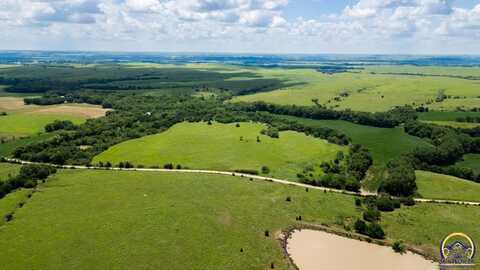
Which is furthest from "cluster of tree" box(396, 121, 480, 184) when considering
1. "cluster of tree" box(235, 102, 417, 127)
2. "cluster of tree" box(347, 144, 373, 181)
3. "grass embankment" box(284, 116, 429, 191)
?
"cluster of tree" box(235, 102, 417, 127)

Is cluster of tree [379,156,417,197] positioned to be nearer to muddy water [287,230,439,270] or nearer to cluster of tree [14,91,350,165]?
muddy water [287,230,439,270]

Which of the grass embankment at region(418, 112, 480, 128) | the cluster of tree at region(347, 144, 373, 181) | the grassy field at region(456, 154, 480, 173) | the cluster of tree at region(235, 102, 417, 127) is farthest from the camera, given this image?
the cluster of tree at region(235, 102, 417, 127)

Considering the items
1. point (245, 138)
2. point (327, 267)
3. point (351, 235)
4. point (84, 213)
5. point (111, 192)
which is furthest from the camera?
point (245, 138)

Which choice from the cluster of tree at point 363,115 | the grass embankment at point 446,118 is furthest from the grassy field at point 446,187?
the cluster of tree at point 363,115

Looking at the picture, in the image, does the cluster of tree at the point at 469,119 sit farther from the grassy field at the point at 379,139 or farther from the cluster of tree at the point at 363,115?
the grassy field at the point at 379,139

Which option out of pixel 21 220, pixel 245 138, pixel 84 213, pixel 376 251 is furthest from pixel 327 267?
pixel 245 138

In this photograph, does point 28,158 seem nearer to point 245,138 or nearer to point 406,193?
point 245,138

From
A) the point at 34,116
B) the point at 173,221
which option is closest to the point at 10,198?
the point at 173,221
